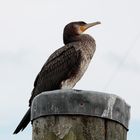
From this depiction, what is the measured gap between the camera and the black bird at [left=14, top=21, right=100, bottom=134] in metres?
11.0

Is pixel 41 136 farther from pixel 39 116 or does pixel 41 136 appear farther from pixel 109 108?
pixel 109 108

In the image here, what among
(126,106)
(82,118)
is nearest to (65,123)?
(82,118)

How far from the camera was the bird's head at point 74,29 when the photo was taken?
12.3 meters

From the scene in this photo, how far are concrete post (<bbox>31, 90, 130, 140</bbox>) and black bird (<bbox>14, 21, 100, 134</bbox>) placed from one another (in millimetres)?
6432

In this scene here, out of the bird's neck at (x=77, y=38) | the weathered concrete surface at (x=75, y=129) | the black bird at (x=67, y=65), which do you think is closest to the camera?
the weathered concrete surface at (x=75, y=129)

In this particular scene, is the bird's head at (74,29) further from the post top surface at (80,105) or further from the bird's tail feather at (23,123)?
the post top surface at (80,105)

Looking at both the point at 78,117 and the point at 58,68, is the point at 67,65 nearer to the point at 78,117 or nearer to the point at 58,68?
the point at 58,68

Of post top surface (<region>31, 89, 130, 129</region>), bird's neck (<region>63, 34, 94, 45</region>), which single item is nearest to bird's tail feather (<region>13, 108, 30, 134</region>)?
bird's neck (<region>63, 34, 94, 45</region>)

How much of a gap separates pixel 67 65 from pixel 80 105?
24.3ft

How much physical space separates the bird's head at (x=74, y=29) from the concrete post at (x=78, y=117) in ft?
26.5

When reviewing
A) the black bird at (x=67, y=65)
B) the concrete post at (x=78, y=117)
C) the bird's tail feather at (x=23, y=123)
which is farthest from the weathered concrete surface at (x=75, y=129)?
the black bird at (x=67, y=65)

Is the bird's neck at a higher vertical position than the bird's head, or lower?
lower

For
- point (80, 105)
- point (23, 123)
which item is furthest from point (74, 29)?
point (80, 105)

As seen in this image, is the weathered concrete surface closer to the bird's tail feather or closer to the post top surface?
the post top surface
